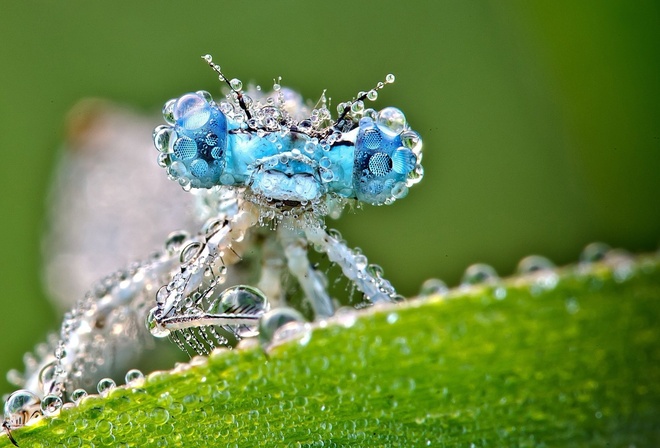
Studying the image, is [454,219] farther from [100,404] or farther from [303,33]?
[100,404]

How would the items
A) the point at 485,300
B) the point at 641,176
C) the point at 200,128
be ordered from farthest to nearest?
the point at 641,176 → the point at 200,128 → the point at 485,300

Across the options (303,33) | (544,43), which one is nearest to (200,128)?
(544,43)

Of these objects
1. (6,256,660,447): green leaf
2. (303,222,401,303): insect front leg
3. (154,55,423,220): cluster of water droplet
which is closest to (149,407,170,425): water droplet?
(6,256,660,447): green leaf

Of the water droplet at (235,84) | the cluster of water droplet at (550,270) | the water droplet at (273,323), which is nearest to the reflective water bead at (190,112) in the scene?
the water droplet at (235,84)

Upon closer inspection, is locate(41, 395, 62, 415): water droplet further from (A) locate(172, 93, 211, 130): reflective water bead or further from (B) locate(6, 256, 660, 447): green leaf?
(A) locate(172, 93, 211, 130): reflective water bead

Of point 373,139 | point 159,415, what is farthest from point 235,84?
point 159,415
